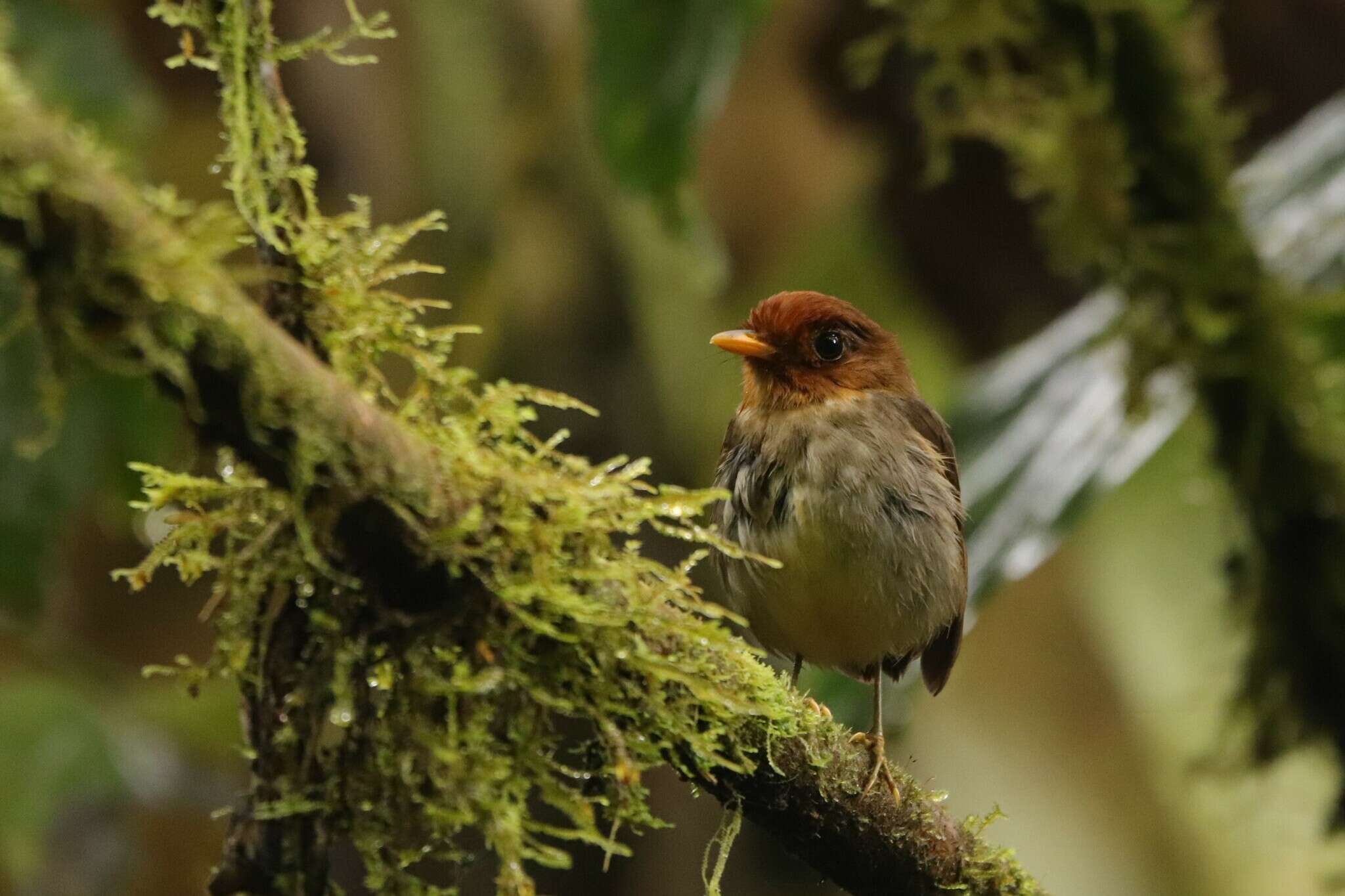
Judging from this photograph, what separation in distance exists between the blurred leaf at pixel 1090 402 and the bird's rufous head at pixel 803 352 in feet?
1.86

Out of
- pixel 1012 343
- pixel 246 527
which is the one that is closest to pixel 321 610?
pixel 246 527

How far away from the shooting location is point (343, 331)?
138cm

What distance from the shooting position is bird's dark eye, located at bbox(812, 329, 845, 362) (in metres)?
2.58

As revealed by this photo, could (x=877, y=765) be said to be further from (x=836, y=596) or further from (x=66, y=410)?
(x=66, y=410)

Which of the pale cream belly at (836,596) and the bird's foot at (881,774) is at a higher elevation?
the pale cream belly at (836,596)

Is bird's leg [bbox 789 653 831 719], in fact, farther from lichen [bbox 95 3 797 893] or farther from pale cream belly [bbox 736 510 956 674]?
lichen [bbox 95 3 797 893]

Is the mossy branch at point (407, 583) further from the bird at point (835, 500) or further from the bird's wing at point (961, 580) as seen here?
the bird's wing at point (961, 580)

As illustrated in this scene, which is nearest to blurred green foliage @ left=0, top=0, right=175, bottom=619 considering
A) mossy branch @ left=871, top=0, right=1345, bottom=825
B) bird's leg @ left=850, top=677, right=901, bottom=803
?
bird's leg @ left=850, top=677, right=901, bottom=803

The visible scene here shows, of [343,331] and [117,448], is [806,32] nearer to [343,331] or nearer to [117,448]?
[117,448]

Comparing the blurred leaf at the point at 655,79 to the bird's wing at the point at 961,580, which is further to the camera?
the blurred leaf at the point at 655,79

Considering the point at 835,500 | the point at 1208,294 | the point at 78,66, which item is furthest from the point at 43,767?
the point at 1208,294

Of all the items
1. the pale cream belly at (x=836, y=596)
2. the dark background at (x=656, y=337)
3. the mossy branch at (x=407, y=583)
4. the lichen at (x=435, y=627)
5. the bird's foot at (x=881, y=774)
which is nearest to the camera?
the mossy branch at (x=407, y=583)

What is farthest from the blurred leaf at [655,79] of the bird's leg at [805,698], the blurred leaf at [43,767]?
the blurred leaf at [43,767]

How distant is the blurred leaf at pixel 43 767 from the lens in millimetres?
3508
